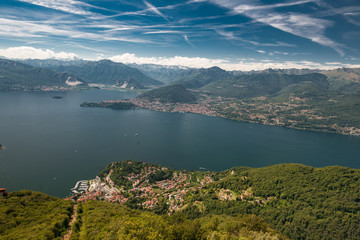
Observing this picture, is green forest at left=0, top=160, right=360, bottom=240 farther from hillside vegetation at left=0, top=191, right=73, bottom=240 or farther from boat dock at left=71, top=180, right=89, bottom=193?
boat dock at left=71, top=180, right=89, bottom=193

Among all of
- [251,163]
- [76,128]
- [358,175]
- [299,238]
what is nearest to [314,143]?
[251,163]

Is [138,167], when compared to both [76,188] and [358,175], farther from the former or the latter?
[358,175]

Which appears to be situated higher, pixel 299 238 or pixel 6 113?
pixel 6 113

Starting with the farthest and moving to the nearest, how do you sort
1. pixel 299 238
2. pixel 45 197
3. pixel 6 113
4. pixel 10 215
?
pixel 6 113 < pixel 299 238 < pixel 45 197 < pixel 10 215

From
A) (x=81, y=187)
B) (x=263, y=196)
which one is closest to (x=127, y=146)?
(x=81, y=187)

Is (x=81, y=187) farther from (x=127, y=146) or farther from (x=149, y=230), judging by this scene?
(x=149, y=230)

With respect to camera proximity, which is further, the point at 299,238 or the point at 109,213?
the point at 299,238

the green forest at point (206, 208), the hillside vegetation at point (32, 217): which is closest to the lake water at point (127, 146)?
the green forest at point (206, 208)
